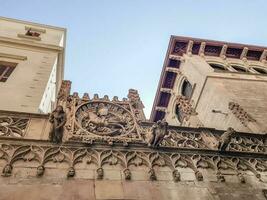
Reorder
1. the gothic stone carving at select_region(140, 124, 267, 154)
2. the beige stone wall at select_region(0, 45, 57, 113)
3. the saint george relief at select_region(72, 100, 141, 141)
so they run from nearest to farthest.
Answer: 1. the saint george relief at select_region(72, 100, 141, 141)
2. the gothic stone carving at select_region(140, 124, 267, 154)
3. the beige stone wall at select_region(0, 45, 57, 113)

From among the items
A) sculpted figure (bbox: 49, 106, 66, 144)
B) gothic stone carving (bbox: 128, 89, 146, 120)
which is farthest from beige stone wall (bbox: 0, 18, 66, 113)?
gothic stone carving (bbox: 128, 89, 146, 120)

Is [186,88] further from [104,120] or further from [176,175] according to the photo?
[176,175]

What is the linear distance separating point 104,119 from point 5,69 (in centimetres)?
561

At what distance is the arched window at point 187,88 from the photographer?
20197 mm

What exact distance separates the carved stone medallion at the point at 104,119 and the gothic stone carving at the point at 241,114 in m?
5.70

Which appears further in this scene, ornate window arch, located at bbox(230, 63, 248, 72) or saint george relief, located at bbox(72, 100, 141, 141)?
ornate window arch, located at bbox(230, 63, 248, 72)

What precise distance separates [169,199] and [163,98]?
18.4 m

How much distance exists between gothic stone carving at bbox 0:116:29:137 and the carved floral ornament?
0.54 metres

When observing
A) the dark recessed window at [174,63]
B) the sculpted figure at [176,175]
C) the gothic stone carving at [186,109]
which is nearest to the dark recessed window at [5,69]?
the gothic stone carving at [186,109]

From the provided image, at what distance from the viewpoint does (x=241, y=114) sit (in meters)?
11.7

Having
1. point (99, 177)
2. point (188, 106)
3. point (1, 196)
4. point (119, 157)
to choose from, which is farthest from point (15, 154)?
point (188, 106)

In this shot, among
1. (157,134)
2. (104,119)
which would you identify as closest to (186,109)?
(157,134)

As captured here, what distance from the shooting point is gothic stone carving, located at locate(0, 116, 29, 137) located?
6.19m

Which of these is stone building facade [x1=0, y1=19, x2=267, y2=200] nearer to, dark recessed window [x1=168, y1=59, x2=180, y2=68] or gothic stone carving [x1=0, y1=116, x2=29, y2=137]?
gothic stone carving [x1=0, y1=116, x2=29, y2=137]
